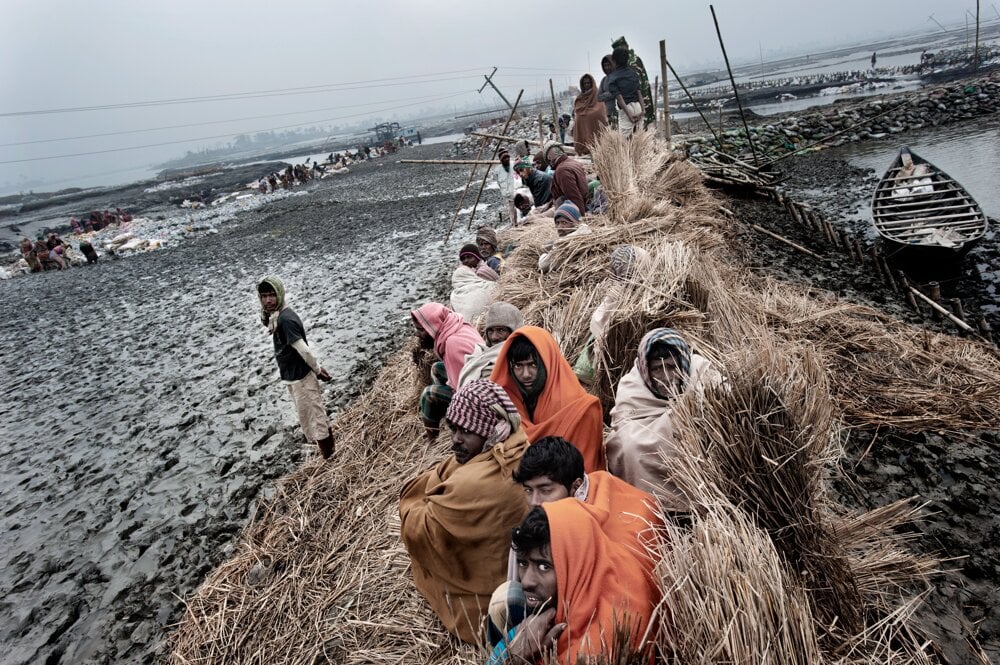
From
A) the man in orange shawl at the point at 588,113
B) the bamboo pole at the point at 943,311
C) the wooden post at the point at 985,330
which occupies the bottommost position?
the wooden post at the point at 985,330

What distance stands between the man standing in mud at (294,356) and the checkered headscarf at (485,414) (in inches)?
91.0

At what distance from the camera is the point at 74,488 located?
5.64 meters

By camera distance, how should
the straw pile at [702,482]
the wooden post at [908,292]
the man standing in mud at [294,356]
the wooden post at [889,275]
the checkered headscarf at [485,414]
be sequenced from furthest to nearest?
the wooden post at [889,275] < the wooden post at [908,292] < the man standing in mud at [294,356] < the checkered headscarf at [485,414] < the straw pile at [702,482]

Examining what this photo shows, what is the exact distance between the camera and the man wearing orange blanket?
1.40 m

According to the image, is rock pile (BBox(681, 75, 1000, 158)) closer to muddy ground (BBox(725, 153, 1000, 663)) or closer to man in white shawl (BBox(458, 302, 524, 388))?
muddy ground (BBox(725, 153, 1000, 663))

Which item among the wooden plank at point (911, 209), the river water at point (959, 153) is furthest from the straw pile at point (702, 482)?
the river water at point (959, 153)

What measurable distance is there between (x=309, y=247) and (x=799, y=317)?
14.0 metres

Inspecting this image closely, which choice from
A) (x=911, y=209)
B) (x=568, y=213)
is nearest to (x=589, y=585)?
(x=568, y=213)

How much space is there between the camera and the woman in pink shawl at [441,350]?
373cm

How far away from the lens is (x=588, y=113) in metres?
9.47

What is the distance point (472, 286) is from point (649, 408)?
3.35 m

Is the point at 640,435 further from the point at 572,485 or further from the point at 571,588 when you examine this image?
the point at 571,588

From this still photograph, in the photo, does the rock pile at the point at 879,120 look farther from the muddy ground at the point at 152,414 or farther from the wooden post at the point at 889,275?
the muddy ground at the point at 152,414

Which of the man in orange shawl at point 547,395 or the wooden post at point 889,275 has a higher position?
the man in orange shawl at point 547,395
